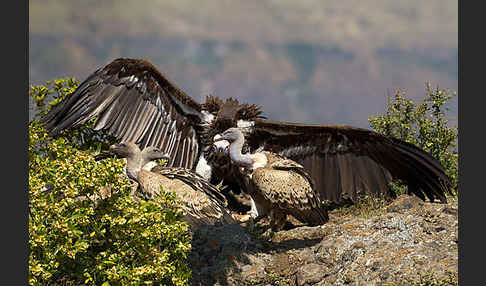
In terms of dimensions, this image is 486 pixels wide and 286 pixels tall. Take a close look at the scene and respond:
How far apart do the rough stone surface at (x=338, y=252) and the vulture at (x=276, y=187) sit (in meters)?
0.42

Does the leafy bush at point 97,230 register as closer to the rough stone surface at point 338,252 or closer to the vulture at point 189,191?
the vulture at point 189,191

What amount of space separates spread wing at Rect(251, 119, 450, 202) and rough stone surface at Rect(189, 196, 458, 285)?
855 mm

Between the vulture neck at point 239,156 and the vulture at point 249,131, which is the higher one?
the vulture at point 249,131

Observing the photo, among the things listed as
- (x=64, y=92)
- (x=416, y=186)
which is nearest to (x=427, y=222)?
(x=416, y=186)

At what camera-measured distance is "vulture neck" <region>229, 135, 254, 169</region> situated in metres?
8.11

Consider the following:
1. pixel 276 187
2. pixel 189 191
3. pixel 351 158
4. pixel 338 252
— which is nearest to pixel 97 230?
pixel 189 191

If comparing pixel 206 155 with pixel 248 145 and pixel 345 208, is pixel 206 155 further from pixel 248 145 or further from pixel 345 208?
pixel 345 208

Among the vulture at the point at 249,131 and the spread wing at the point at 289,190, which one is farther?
the vulture at the point at 249,131

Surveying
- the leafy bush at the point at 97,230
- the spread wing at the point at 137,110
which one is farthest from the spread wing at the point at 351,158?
the leafy bush at the point at 97,230

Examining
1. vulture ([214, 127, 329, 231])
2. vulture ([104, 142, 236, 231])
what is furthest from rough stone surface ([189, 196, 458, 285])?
vulture ([214, 127, 329, 231])

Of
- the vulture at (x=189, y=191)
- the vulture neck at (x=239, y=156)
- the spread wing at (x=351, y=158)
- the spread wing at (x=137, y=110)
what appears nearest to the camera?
the vulture at (x=189, y=191)

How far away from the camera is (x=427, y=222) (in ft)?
27.0

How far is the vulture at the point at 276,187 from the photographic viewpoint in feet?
25.4

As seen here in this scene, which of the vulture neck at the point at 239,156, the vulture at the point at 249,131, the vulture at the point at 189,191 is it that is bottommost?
the vulture at the point at 189,191
